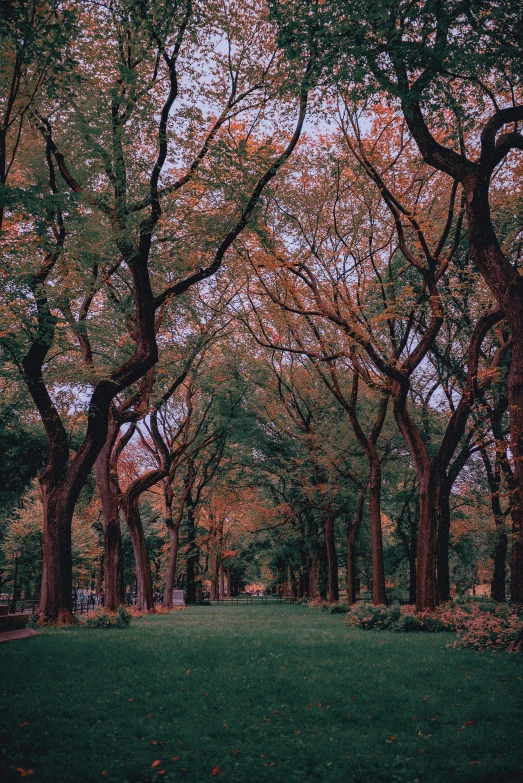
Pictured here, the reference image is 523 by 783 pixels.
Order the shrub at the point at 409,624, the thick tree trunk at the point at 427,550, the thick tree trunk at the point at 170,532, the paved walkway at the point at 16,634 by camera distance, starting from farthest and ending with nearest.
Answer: the thick tree trunk at the point at 170,532 → the thick tree trunk at the point at 427,550 → the shrub at the point at 409,624 → the paved walkway at the point at 16,634

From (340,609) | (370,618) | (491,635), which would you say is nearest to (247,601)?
(340,609)

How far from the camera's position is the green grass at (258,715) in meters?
4.35

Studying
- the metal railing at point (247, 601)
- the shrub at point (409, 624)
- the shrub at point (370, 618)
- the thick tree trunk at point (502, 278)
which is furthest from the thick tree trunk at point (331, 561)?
the thick tree trunk at point (502, 278)

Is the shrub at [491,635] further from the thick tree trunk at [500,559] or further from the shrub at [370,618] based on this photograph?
the thick tree trunk at [500,559]

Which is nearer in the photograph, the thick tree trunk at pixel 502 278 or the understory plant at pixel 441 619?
the thick tree trunk at pixel 502 278

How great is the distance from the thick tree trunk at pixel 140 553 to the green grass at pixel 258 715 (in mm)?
12096

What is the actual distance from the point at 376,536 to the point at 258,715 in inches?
505

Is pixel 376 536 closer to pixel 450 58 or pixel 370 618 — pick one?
pixel 370 618

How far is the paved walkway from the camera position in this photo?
1011cm

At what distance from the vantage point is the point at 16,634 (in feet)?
34.9

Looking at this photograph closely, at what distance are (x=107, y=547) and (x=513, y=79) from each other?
718 inches

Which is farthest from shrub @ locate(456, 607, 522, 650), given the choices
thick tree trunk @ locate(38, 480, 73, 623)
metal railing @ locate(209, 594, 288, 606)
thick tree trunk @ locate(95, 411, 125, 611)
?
metal railing @ locate(209, 594, 288, 606)

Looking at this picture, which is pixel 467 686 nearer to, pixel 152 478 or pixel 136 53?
pixel 136 53

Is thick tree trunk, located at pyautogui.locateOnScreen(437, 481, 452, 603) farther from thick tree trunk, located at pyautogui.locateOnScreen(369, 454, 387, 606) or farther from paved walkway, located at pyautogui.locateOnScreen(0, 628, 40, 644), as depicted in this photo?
paved walkway, located at pyautogui.locateOnScreen(0, 628, 40, 644)
